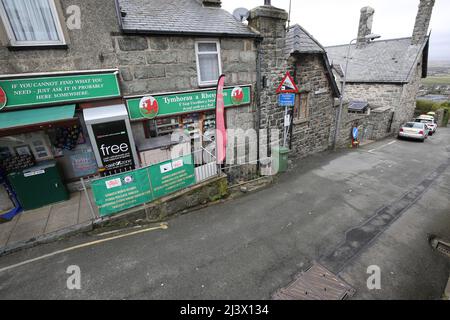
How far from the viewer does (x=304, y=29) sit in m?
10.5

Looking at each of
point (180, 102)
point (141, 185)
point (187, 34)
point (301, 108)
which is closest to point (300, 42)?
point (301, 108)

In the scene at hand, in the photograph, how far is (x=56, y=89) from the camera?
5.30 metres

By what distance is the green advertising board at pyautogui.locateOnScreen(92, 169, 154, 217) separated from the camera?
5.27m

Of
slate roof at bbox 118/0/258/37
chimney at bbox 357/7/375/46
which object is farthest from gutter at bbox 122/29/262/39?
chimney at bbox 357/7/375/46

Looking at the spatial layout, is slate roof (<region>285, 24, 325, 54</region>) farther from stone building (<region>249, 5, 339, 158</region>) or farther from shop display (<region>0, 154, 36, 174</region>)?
shop display (<region>0, 154, 36, 174</region>)

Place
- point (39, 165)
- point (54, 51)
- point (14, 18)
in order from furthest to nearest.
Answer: point (39, 165) → point (54, 51) → point (14, 18)

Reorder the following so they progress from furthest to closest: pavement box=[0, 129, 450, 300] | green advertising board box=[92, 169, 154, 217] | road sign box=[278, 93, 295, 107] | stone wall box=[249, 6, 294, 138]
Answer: road sign box=[278, 93, 295, 107], stone wall box=[249, 6, 294, 138], green advertising board box=[92, 169, 154, 217], pavement box=[0, 129, 450, 300]

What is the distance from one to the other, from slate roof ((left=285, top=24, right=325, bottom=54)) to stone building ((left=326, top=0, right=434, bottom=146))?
6986 millimetres

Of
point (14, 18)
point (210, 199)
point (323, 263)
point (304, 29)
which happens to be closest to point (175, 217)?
point (210, 199)

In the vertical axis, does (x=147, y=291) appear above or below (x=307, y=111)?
below

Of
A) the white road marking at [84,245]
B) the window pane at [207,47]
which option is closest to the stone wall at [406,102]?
the window pane at [207,47]

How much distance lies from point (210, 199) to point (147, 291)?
137 inches

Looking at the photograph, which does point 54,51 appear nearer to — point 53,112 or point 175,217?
point 53,112

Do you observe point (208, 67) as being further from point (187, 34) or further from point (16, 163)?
point (16, 163)
